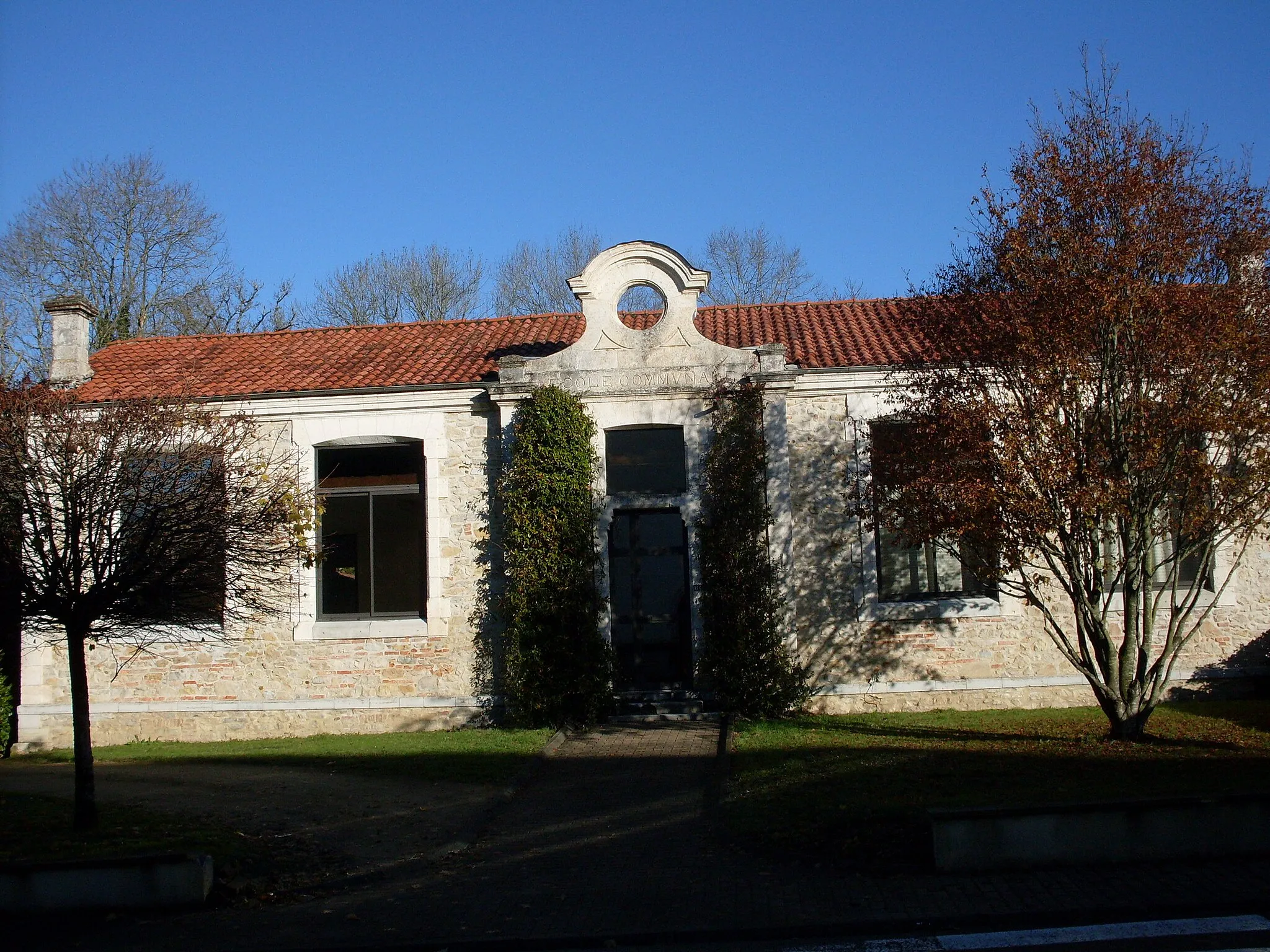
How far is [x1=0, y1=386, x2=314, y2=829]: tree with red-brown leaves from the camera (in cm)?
811

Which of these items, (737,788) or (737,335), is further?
(737,335)

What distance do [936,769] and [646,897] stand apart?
382 centimetres

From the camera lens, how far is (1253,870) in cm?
660

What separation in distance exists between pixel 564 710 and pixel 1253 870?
8.34m

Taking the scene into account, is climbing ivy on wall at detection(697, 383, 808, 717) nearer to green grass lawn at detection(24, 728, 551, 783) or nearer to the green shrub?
green grass lawn at detection(24, 728, 551, 783)

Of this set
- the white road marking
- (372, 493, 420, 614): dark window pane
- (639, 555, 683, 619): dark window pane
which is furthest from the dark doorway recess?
the white road marking

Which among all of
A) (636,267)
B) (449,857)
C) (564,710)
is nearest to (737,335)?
(636,267)

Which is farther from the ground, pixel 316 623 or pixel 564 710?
pixel 316 623

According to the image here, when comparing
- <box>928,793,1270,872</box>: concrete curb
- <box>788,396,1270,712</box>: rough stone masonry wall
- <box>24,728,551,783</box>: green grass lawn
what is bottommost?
<box>24,728,551,783</box>: green grass lawn

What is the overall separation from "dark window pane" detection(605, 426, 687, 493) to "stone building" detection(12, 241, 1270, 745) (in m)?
0.03

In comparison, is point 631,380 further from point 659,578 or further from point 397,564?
point 397,564

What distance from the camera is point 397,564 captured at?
14711mm

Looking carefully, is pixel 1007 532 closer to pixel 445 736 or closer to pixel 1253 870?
pixel 1253 870

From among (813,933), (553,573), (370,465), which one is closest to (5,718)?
(370,465)
